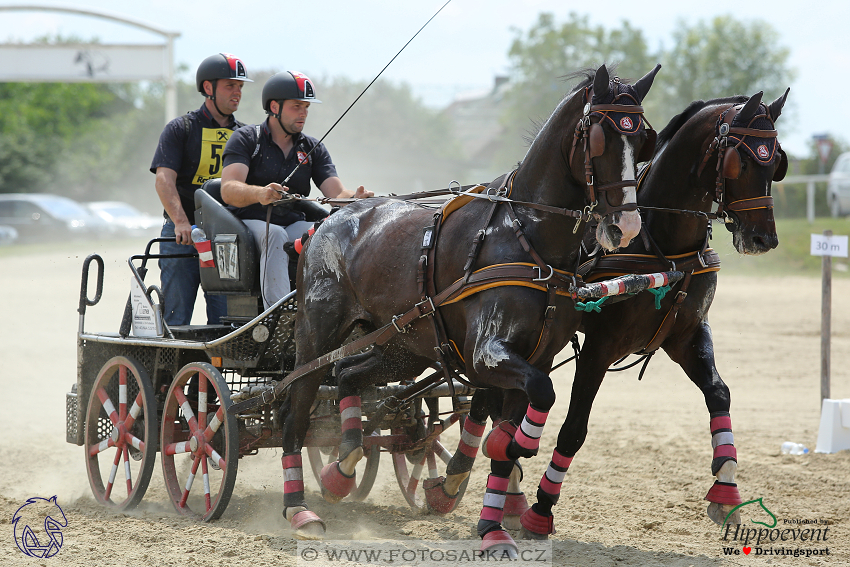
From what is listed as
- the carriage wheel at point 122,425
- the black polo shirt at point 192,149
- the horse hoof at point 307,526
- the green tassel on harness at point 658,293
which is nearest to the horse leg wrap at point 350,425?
the horse hoof at point 307,526

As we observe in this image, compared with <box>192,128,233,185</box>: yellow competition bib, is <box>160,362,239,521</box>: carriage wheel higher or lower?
lower

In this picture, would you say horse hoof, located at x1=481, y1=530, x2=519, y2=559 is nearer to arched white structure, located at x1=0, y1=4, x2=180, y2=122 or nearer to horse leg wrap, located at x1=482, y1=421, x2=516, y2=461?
horse leg wrap, located at x1=482, y1=421, x2=516, y2=461

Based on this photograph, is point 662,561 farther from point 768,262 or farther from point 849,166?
point 849,166

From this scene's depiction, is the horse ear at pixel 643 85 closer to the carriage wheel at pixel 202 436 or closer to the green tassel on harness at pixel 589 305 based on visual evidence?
the green tassel on harness at pixel 589 305

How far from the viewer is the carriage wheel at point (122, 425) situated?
17.8 ft

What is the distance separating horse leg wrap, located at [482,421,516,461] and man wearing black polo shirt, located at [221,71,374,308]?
1.85 meters

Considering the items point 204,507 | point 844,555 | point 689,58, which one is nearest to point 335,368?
point 204,507

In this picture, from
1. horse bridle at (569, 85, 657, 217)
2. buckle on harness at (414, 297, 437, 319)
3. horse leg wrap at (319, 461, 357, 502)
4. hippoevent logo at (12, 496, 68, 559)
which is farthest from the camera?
horse leg wrap at (319, 461, 357, 502)

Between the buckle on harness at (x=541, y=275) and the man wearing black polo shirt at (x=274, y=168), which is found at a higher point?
the man wearing black polo shirt at (x=274, y=168)

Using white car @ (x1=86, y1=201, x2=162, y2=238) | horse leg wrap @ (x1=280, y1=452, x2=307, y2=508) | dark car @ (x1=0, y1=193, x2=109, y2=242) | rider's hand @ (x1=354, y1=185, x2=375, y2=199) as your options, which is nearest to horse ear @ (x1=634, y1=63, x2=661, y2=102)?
rider's hand @ (x1=354, y1=185, x2=375, y2=199)

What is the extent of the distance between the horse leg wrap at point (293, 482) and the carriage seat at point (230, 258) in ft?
3.40

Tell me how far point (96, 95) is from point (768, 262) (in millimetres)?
42192

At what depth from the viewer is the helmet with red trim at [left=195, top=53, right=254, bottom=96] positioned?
608 centimetres

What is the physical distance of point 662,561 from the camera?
166 inches
